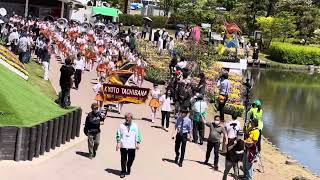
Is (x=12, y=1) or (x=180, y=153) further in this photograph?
(x=12, y=1)

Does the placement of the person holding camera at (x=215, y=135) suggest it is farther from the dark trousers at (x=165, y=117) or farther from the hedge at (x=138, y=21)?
the hedge at (x=138, y=21)

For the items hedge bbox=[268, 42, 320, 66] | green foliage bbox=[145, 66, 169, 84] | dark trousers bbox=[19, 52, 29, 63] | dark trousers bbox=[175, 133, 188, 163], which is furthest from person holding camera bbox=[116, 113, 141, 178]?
hedge bbox=[268, 42, 320, 66]

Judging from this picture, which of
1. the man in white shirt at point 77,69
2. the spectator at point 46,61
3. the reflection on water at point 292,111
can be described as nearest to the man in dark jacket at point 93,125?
the reflection on water at point 292,111

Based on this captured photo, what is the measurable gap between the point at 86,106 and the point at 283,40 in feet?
168

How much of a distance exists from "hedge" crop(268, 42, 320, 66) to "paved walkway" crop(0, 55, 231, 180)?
148 feet

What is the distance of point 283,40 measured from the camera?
73.2 meters

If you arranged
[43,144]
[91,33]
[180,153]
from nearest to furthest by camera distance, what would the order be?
[43,144]
[180,153]
[91,33]

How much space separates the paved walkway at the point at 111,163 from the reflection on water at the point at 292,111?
6.48 meters

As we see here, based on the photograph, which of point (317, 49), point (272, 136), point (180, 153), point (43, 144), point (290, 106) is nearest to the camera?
point (43, 144)

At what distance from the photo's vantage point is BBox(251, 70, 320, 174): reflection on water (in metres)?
27.7

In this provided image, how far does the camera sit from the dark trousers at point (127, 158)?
15938 mm

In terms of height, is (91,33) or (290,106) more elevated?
(91,33)

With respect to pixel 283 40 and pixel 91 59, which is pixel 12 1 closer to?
pixel 91 59

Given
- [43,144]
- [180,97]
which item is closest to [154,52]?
[180,97]
